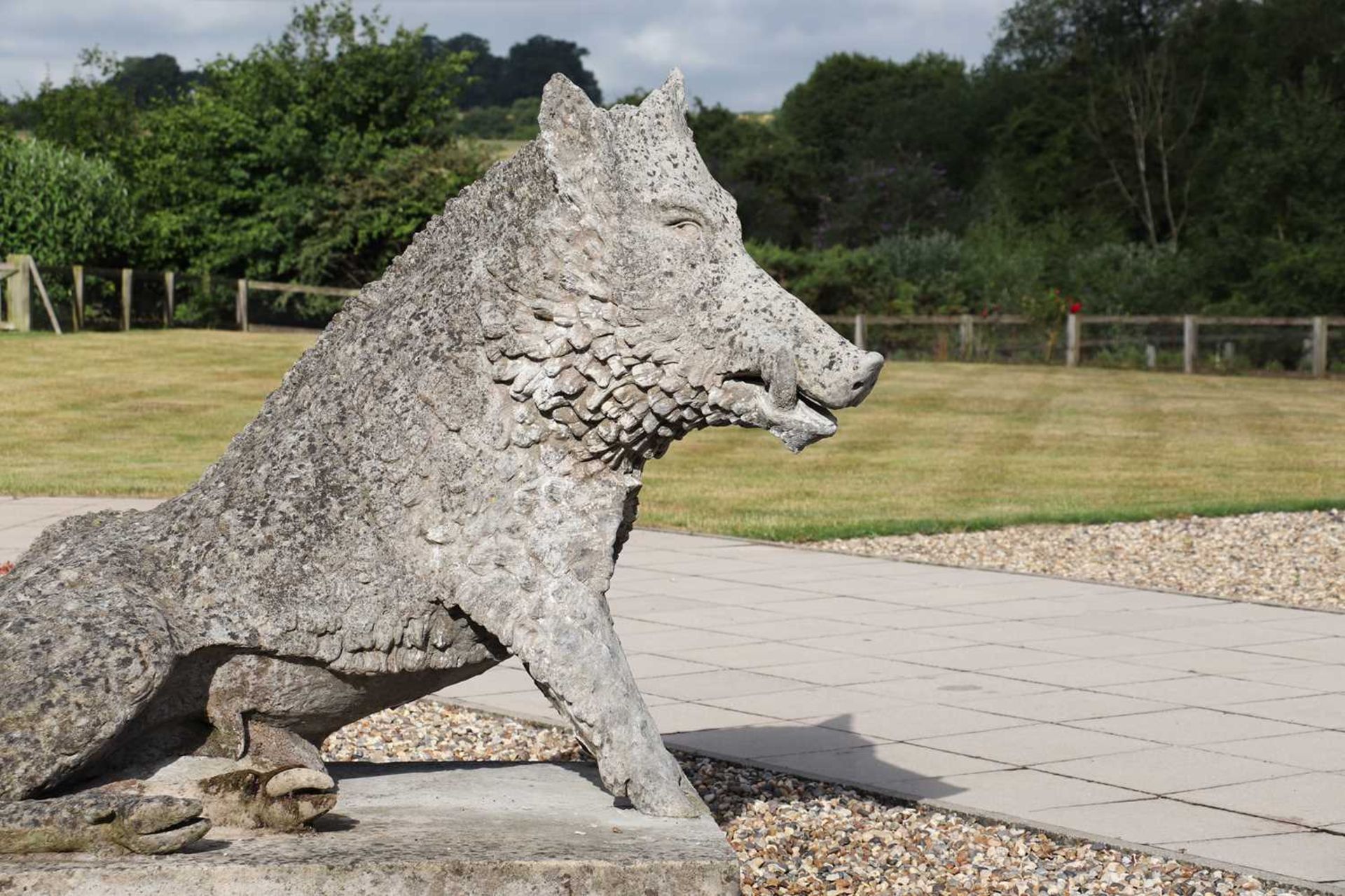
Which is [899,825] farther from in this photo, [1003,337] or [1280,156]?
[1280,156]

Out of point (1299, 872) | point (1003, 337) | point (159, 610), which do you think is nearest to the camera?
point (159, 610)

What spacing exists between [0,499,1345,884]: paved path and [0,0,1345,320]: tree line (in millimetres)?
23869

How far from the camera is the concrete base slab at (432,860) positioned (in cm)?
313

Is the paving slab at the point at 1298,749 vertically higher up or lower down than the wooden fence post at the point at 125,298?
lower down

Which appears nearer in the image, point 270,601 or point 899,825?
point 270,601

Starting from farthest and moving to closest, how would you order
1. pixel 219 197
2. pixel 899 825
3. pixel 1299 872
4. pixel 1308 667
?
pixel 219 197 → pixel 1308 667 → pixel 899 825 → pixel 1299 872

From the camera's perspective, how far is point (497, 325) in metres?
3.56

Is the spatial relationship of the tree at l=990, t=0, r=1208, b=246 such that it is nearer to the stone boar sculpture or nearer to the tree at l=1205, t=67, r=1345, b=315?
the tree at l=1205, t=67, r=1345, b=315

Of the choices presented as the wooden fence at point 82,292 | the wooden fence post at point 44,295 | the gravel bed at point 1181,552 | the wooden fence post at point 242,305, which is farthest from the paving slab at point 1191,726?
the wooden fence post at point 242,305

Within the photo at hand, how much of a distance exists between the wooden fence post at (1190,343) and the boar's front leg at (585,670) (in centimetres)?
2847

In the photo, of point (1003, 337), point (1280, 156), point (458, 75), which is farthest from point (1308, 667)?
point (458, 75)

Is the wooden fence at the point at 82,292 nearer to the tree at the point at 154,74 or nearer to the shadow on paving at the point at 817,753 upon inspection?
the shadow on paving at the point at 817,753

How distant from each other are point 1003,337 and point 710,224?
29529 millimetres

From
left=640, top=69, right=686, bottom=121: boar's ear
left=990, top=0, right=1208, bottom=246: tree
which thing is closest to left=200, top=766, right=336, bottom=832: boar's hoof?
left=640, top=69, right=686, bottom=121: boar's ear
